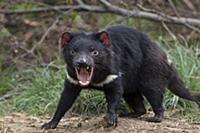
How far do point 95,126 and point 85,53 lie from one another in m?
0.78

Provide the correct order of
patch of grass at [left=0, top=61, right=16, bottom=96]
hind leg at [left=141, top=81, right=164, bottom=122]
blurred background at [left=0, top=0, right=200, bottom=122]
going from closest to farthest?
hind leg at [left=141, top=81, right=164, bottom=122]
blurred background at [left=0, top=0, right=200, bottom=122]
patch of grass at [left=0, top=61, right=16, bottom=96]

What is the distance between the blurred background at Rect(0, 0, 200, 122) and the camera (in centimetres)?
683

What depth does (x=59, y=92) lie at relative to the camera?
22.9 feet

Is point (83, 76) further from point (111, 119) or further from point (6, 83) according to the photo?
point (6, 83)

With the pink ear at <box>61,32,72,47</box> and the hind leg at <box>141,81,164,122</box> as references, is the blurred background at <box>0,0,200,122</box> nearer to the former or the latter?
the hind leg at <box>141,81,164,122</box>

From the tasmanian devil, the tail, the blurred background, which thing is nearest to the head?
the tasmanian devil

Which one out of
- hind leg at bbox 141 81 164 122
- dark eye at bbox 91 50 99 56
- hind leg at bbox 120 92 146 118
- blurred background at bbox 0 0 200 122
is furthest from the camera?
blurred background at bbox 0 0 200 122

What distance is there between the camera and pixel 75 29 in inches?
370

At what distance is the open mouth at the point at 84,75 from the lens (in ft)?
16.5

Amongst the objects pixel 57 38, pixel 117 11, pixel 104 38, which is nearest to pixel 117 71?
Result: pixel 104 38

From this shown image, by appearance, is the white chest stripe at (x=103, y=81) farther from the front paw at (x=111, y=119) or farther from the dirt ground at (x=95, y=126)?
the dirt ground at (x=95, y=126)

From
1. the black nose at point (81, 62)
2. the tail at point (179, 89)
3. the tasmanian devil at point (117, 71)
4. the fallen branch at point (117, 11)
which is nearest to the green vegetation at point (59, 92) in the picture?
the tail at point (179, 89)

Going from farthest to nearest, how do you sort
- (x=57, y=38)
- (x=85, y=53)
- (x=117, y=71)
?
(x=57, y=38) < (x=117, y=71) < (x=85, y=53)

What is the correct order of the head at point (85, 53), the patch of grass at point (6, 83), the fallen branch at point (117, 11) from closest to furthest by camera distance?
the head at point (85, 53), the patch of grass at point (6, 83), the fallen branch at point (117, 11)
